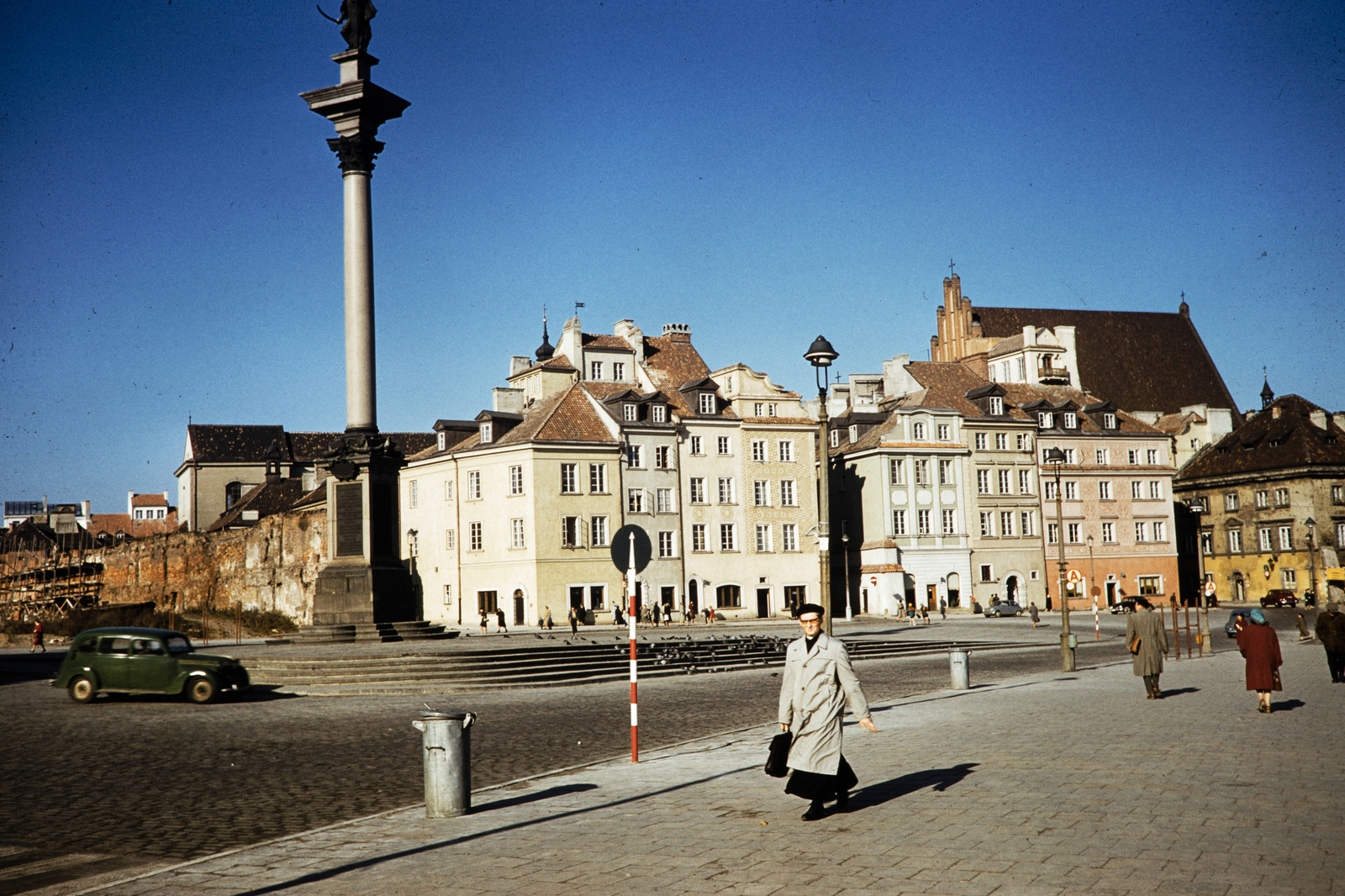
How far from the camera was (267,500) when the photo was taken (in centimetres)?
10288

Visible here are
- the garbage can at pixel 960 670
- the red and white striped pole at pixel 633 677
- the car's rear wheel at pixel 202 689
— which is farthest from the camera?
the car's rear wheel at pixel 202 689

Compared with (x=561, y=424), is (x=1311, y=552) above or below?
below

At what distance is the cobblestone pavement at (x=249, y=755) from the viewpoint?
1077 centimetres

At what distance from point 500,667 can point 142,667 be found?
25.3ft

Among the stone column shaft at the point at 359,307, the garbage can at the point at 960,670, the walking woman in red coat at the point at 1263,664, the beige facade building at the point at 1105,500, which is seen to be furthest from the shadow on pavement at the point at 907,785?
the beige facade building at the point at 1105,500

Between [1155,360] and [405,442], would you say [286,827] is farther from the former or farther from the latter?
[1155,360]

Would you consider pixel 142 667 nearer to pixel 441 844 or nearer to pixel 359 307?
pixel 359 307

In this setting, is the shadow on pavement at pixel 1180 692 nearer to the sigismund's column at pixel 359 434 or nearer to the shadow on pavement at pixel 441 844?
the shadow on pavement at pixel 441 844

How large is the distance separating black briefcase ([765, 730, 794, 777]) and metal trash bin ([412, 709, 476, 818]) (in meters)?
2.69

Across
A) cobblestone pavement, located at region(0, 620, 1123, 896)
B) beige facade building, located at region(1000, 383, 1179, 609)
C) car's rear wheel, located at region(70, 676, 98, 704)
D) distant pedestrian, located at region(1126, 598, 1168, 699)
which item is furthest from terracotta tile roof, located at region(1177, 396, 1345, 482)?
car's rear wheel, located at region(70, 676, 98, 704)

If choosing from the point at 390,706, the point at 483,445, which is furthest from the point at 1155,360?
the point at 390,706

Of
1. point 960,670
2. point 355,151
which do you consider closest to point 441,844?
point 960,670

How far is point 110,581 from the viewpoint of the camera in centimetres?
9131

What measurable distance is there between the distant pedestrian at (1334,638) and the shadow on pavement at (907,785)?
45.2 ft
